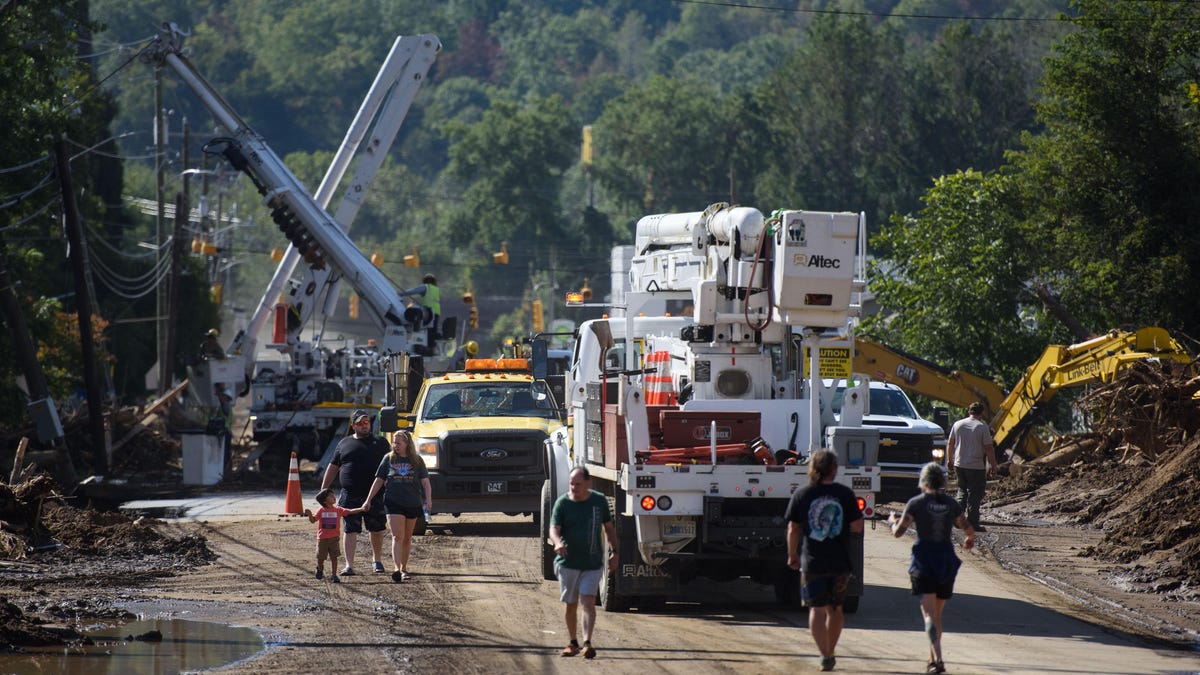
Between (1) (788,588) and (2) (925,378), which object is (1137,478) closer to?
(2) (925,378)

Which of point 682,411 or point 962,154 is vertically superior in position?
point 962,154

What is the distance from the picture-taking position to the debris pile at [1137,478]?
17.8 meters

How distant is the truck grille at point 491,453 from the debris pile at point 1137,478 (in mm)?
7065

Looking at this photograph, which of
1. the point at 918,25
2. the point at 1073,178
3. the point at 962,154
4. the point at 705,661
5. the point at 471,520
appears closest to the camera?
the point at 705,661

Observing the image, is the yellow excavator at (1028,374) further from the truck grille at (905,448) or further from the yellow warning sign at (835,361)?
the yellow warning sign at (835,361)

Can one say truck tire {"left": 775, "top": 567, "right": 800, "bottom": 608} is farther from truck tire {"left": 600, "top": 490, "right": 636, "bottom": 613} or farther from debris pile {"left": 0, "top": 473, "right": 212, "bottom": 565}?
debris pile {"left": 0, "top": 473, "right": 212, "bottom": 565}

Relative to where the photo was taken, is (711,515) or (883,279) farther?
(883,279)

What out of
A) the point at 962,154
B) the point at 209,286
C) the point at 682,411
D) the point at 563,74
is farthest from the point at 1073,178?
the point at 563,74

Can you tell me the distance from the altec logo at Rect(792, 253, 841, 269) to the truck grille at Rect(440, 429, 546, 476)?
7.51 metres

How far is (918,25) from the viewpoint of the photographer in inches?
5650

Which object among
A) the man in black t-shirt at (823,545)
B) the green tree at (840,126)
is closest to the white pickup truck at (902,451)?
the man in black t-shirt at (823,545)

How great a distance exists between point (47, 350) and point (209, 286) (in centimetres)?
2049

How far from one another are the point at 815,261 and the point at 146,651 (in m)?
6.48

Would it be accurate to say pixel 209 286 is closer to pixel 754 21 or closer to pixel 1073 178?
pixel 1073 178
